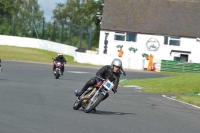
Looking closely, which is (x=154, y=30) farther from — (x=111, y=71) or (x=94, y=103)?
(x=94, y=103)

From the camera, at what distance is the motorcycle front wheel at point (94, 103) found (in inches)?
575

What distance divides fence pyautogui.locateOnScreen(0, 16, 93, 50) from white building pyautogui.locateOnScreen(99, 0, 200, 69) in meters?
3.98

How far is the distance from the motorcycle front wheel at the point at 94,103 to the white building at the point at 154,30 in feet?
166

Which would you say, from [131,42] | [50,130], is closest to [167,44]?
[131,42]

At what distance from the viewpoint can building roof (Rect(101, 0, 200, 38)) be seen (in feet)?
219

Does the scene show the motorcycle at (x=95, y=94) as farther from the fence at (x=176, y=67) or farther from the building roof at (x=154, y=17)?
the building roof at (x=154, y=17)

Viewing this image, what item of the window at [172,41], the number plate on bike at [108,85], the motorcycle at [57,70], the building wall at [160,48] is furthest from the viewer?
the window at [172,41]

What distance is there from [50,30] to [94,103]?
59540 mm

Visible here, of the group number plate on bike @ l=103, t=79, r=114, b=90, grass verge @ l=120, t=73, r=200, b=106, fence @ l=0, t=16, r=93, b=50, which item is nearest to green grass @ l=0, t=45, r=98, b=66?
fence @ l=0, t=16, r=93, b=50

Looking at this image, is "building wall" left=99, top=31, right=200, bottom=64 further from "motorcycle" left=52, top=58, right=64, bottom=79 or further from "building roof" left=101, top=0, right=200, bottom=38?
"motorcycle" left=52, top=58, right=64, bottom=79

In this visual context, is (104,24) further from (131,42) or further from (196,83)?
(196,83)

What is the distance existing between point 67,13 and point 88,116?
126844mm

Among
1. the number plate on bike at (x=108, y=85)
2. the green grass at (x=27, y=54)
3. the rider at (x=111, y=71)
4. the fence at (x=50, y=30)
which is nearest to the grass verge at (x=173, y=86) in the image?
the rider at (x=111, y=71)

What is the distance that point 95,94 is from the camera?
1487 centimetres
